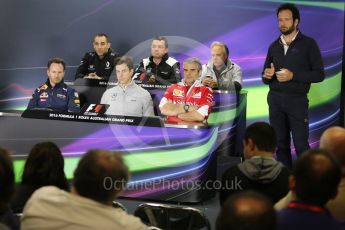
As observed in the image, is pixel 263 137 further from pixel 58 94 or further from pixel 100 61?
pixel 100 61

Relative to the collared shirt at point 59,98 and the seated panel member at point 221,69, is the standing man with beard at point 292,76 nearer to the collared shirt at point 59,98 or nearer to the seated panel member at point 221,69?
the seated panel member at point 221,69

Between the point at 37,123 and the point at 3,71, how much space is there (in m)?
3.62

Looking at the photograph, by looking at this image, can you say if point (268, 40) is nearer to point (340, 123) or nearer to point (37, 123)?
point (340, 123)

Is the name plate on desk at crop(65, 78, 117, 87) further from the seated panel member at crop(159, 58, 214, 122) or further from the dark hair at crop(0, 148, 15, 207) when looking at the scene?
the dark hair at crop(0, 148, 15, 207)

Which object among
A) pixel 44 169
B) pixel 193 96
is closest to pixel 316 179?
pixel 44 169

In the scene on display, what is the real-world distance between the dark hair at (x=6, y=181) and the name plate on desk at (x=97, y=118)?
2701 millimetres

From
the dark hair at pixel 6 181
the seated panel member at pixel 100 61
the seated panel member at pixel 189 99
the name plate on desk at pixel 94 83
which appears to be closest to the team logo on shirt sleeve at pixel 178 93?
the seated panel member at pixel 189 99

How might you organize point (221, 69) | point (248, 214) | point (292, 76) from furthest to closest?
point (221, 69), point (292, 76), point (248, 214)

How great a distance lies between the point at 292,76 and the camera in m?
5.38

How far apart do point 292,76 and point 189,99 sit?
99cm

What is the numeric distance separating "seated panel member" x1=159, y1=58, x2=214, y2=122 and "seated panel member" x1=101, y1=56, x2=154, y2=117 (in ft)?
0.84

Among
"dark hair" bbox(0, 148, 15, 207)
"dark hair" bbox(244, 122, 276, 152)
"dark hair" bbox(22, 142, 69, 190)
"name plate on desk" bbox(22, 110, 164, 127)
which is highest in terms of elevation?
"dark hair" bbox(0, 148, 15, 207)

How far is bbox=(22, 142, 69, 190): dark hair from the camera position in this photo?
3.19 meters

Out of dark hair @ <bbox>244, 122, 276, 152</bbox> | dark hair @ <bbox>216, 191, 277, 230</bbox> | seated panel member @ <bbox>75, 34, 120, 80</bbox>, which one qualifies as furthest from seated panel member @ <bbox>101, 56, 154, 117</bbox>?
dark hair @ <bbox>216, 191, 277, 230</bbox>
